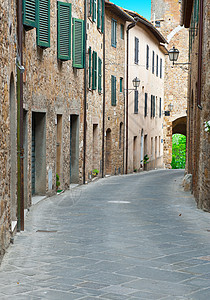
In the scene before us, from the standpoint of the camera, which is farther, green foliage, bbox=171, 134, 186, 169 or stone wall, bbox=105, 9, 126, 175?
green foliage, bbox=171, 134, 186, 169

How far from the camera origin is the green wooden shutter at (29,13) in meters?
9.79

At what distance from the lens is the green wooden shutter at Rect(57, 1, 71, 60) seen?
13.4 metres

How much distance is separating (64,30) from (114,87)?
9.48m

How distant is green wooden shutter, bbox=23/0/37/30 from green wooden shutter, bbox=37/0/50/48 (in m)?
1.10

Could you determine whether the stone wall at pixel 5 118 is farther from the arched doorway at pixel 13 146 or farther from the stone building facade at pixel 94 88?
the stone building facade at pixel 94 88

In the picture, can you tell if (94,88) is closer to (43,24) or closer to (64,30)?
(64,30)

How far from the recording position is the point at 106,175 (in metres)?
22.3

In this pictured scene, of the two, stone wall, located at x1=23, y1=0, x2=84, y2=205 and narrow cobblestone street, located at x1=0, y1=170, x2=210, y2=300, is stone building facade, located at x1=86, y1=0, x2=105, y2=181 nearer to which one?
stone wall, located at x1=23, y1=0, x2=84, y2=205

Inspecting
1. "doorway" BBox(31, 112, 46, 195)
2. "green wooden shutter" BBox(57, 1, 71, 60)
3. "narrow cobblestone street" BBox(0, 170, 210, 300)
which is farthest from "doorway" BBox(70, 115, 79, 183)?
"narrow cobblestone street" BBox(0, 170, 210, 300)

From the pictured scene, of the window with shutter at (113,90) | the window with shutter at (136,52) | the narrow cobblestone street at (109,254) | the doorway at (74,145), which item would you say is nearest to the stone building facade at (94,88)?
the doorway at (74,145)

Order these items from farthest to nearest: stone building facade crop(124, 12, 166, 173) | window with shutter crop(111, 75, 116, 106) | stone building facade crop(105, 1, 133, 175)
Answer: stone building facade crop(124, 12, 166, 173), window with shutter crop(111, 75, 116, 106), stone building facade crop(105, 1, 133, 175)

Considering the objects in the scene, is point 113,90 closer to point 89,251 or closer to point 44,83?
point 44,83

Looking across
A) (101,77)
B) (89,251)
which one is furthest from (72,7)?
(89,251)

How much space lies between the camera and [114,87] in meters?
22.9
